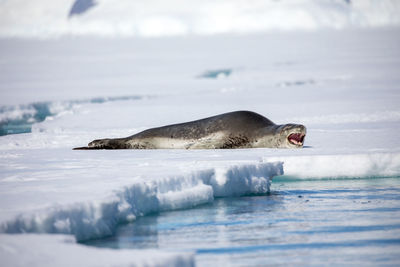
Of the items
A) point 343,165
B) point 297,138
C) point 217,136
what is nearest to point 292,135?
point 297,138

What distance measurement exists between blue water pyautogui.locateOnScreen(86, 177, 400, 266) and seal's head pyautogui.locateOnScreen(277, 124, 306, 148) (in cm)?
165

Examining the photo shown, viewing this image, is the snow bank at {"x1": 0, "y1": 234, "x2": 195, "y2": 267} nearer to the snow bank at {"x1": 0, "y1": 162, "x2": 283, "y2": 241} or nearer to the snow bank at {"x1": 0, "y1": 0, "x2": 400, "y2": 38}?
the snow bank at {"x1": 0, "y1": 162, "x2": 283, "y2": 241}

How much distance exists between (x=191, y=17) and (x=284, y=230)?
22923mm

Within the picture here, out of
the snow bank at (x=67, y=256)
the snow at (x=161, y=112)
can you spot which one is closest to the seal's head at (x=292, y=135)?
the snow at (x=161, y=112)

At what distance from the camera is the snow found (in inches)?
137

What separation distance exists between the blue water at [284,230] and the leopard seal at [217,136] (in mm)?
1900

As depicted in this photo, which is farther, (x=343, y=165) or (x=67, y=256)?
(x=343, y=165)

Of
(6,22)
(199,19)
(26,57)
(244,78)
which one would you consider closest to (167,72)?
(244,78)

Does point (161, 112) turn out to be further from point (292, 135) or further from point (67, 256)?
point (67, 256)

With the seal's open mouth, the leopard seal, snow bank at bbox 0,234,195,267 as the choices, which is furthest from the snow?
the leopard seal

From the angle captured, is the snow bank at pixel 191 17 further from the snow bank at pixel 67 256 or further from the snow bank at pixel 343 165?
the snow bank at pixel 67 256

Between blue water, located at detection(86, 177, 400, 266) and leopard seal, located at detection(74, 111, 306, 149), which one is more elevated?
leopard seal, located at detection(74, 111, 306, 149)

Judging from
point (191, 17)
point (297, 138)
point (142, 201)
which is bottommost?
point (142, 201)

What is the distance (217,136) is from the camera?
23.5ft
